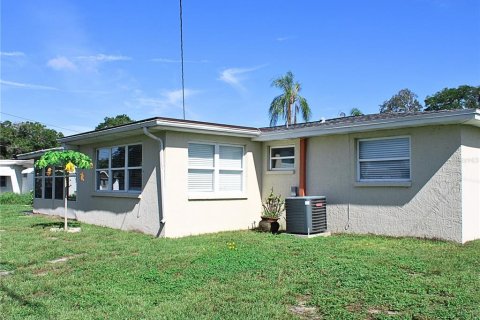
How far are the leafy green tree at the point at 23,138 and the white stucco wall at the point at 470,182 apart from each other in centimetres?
4084

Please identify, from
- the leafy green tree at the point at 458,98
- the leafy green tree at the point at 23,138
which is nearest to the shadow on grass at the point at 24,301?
the leafy green tree at the point at 23,138

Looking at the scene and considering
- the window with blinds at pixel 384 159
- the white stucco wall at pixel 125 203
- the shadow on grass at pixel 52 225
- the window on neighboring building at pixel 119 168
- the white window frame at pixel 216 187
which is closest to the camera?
the window with blinds at pixel 384 159

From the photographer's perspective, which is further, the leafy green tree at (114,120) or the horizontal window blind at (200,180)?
the leafy green tree at (114,120)

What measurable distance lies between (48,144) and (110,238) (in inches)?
1492

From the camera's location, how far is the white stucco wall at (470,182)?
9.27m

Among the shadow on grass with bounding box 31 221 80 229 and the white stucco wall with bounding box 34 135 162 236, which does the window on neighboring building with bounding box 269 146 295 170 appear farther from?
the shadow on grass with bounding box 31 221 80 229

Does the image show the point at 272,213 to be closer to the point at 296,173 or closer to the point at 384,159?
the point at 296,173

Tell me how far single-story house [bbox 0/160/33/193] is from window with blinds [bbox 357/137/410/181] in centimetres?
2662

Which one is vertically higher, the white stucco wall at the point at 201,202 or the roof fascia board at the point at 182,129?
the roof fascia board at the point at 182,129

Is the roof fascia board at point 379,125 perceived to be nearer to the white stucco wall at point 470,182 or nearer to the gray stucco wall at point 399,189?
the gray stucco wall at point 399,189

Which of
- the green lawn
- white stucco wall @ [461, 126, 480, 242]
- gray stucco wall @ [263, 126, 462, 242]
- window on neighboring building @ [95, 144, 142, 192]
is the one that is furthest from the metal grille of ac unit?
window on neighboring building @ [95, 144, 142, 192]

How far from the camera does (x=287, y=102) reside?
3509 centimetres

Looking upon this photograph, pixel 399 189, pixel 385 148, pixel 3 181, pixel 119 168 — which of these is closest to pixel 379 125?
pixel 385 148

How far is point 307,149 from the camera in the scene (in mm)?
11969
